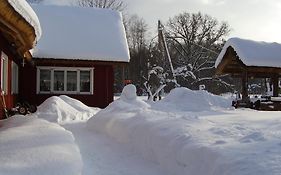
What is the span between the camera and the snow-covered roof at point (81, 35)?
1830cm

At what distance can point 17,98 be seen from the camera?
1808 centimetres

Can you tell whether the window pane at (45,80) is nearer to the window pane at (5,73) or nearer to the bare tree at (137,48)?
the window pane at (5,73)

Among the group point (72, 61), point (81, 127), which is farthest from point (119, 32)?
point (81, 127)

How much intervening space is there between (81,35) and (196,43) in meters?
31.7

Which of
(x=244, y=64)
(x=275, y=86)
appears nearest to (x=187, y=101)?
(x=244, y=64)

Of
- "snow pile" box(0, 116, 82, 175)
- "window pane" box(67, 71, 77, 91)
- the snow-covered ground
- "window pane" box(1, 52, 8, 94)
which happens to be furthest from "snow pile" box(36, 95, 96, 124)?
"snow pile" box(0, 116, 82, 175)

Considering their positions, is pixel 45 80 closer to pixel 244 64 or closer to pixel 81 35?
pixel 81 35

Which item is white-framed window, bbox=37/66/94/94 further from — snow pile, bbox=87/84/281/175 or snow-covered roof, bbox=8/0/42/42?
snow-covered roof, bbox=8/0/42/42

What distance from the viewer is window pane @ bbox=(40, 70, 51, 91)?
61.6ft

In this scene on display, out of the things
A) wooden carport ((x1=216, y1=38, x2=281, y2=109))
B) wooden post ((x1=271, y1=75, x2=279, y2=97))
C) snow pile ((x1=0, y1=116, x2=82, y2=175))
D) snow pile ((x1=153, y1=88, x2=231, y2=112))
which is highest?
wooden carport ((x1=216, y1=38, x2=281, y2=109))

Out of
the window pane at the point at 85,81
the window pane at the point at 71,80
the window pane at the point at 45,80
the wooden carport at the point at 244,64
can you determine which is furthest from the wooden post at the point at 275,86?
the window pane at the point at 45,80

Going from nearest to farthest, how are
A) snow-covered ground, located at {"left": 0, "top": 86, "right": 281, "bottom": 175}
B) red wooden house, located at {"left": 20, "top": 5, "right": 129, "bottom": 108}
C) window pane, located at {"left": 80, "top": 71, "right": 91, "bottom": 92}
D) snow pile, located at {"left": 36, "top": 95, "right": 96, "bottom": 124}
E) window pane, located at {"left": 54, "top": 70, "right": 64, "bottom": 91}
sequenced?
snow-covered ground, located at {"left": 0, "top": 86, "right": 281, "bottom": 175} → snow pile, located at {"left": 36, "top": 95, "right": 96, "bottom": 124} → red wooden house, located at {"left": 20, "top": 5, "right": 129, "bottom": 108} → window pane, located at {"left": 54, "top": 70, "right": 64, "bottom": 91} → window pane, located at {"left": 80, "top": 71, "right": 91, "bottom": 92}

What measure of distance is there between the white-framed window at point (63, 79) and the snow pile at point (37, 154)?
37.3ft

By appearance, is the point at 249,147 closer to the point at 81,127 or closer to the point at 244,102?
the point at 81,127
